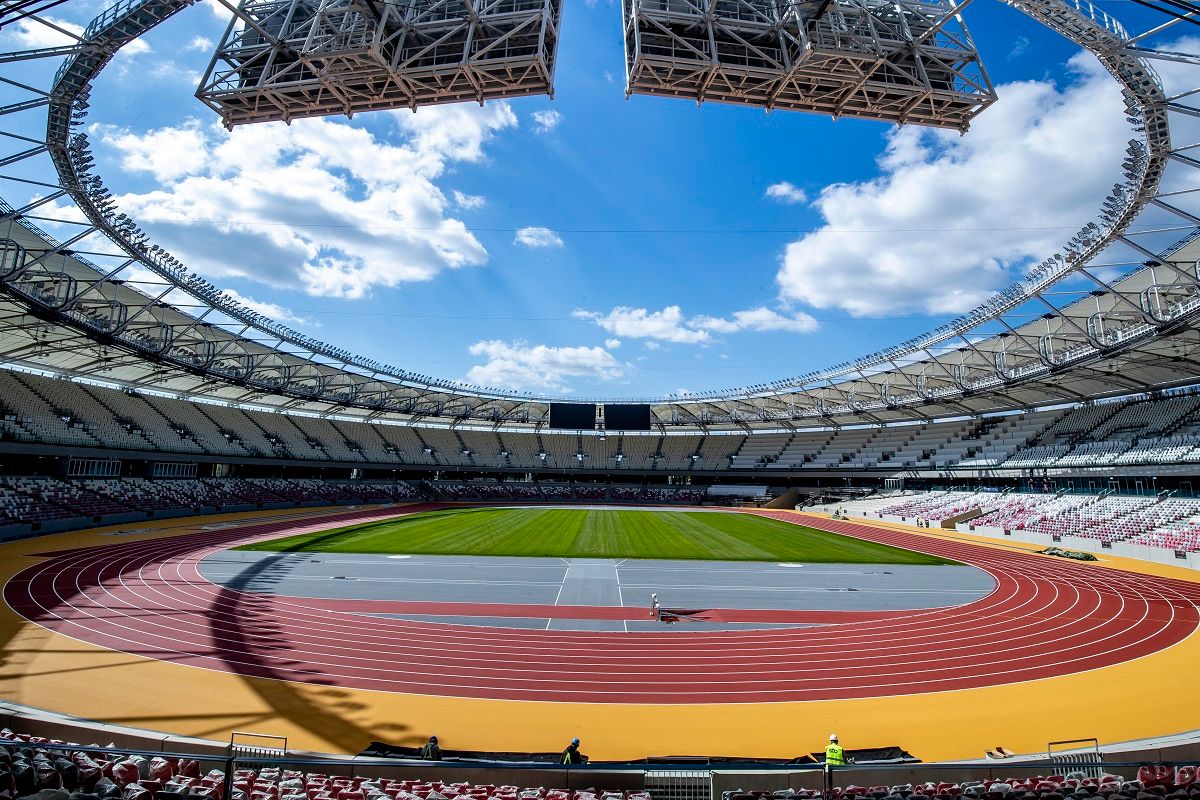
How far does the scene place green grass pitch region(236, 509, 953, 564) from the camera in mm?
26844

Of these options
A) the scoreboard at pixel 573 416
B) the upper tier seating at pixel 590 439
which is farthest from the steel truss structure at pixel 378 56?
the scoreboard at pixel 573 416

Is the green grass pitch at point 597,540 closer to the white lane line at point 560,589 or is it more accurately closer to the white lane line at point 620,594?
the white lane line at point 560,589

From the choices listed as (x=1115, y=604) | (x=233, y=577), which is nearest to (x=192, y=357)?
(x=233, y=577)

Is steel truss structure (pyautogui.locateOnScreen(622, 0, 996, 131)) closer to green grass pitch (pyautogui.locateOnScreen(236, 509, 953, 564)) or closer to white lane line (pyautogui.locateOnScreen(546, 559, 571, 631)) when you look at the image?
white lane line (pyautogui.locateOnScreen(546, 559, 571, 631))

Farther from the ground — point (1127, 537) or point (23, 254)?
point (23, 254)

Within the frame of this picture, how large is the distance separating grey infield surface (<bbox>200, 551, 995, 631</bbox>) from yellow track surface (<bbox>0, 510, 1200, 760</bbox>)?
4945 mm

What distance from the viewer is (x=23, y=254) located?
65.8 ft

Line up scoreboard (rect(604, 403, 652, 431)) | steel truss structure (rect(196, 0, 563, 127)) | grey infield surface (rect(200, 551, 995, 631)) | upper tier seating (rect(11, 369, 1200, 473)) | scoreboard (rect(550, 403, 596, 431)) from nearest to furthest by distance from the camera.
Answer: steel truss structure (rect(196, 0, 563, 127)) < grey infield surface (rect(200, 551, 995, 631)) < upper tier seating (rect(11, 369, 1200, 473)) < scoreboard (rect(604, 403, 652, 431)) < scoreboard (rect(550, 403, 596, 431))

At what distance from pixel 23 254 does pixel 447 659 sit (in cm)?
2102

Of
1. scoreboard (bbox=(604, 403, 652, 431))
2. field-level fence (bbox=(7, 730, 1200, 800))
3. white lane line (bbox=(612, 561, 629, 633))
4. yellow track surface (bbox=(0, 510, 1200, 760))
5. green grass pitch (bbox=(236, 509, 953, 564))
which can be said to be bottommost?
yellow track surface (bbox=(0, 510, 1200, 760))

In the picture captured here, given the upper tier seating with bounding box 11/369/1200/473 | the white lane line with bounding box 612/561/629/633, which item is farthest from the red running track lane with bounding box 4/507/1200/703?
the upper tier seating with bounding box 11/369/1200/473

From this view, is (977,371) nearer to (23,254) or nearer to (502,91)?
(502,91)

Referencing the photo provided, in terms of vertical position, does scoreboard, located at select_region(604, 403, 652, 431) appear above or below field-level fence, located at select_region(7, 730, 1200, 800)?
above

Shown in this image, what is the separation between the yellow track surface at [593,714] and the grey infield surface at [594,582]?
4.95 metres
